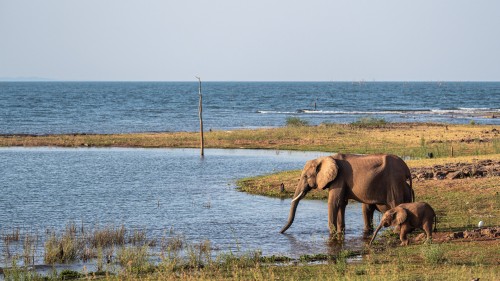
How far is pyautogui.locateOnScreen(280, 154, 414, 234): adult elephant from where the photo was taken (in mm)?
20797

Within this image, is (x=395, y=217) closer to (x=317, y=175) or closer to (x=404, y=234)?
(x=404, y=234)

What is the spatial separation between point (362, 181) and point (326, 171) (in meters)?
0.98

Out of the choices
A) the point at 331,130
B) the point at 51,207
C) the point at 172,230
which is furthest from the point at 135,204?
the point at 331,130

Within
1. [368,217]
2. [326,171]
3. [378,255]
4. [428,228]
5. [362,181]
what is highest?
[326,171]

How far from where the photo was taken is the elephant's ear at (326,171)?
20906 millimetres

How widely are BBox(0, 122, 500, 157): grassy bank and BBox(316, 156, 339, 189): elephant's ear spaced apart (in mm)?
19308

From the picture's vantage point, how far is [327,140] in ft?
160

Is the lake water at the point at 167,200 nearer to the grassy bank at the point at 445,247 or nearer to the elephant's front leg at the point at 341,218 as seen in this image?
the elephant's front leg at the point at 341,218

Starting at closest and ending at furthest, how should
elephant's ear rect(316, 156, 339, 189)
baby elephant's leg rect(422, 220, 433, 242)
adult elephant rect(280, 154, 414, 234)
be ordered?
1. baby elephant's leg rect(422, 220, 433, 242)
2. adult elephant rect(280, 154, 414, 234)
3. elephant's ear rect(316, 156, 339, 189)

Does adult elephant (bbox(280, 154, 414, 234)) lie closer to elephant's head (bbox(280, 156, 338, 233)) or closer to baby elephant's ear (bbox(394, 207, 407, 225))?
elephant's head (bbox(280, 156, 338, 233))

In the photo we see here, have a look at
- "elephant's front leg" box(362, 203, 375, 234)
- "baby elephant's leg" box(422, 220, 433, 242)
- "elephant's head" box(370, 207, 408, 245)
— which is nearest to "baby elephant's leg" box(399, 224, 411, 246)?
"elephant's head" box(370, 207, 408, 245)

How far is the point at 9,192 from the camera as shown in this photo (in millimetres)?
31422

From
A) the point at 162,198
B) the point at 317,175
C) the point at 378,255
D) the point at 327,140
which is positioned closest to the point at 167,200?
the point at 162,198

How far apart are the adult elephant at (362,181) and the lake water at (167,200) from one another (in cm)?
103
